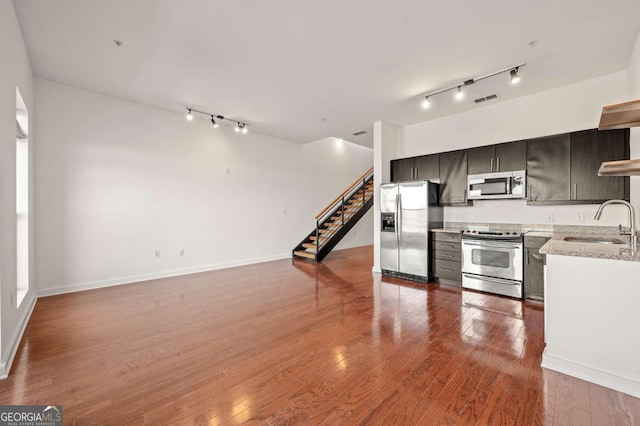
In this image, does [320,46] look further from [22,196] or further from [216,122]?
[22,196]

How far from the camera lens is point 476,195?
15.7ft

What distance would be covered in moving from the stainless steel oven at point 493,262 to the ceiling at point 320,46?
2.28 m

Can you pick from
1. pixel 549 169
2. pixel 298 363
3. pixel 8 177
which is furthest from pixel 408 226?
pixel 8 177

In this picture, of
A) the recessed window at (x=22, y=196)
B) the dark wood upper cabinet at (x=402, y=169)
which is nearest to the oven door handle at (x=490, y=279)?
the dark wood upper cabinet at (x=402, y=169)

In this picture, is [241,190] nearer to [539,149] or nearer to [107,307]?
[107,307]

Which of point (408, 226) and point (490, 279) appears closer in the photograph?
point (490, 279)

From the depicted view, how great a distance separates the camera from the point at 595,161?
→ 379 cm

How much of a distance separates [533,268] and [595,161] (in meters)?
1.66

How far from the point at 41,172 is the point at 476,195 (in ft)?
22.7

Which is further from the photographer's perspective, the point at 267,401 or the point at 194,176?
the point at 194,176

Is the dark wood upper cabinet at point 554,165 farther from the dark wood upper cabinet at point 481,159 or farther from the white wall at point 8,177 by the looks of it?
the white wall at point 8,177

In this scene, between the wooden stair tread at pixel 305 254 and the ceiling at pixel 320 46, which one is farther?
the wooden stair tread at pixel 305 254

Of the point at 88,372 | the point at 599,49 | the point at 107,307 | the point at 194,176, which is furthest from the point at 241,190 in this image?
the point at 599,49

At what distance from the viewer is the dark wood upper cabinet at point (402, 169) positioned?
18.6ft
